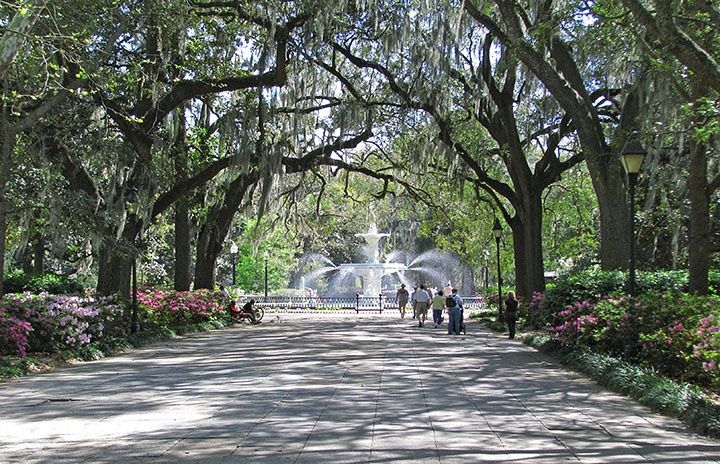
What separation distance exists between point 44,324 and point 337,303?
99.9ft

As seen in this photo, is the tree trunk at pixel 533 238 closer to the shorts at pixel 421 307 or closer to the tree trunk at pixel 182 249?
the shorts at pixel 421 307

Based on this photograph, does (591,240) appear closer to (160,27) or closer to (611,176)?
(611,176)

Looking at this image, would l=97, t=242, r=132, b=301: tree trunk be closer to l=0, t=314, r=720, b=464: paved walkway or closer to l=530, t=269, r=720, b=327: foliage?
l=0, t=314, r=720, b=464: paved walkway

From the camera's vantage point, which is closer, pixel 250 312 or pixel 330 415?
pixel 330 415

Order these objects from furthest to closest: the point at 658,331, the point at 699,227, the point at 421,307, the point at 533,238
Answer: the point at 421,307
the point at 533,238
the point at 699,227
the point at 658,331

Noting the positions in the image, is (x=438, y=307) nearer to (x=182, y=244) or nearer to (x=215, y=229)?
(x=215, y=229)

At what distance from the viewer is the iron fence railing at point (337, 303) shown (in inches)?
1503

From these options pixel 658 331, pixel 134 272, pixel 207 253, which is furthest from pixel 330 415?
pixel 207 253

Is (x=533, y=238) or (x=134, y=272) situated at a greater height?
(x=533, y=238)

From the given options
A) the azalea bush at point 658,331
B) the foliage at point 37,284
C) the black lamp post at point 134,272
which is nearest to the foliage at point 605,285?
the azalea bush at point 658,331

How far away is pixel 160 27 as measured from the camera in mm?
14570

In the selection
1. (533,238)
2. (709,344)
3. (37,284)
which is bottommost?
(709,344)

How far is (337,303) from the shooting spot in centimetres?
4228

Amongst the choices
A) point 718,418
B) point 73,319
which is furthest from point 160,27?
point 718,418
